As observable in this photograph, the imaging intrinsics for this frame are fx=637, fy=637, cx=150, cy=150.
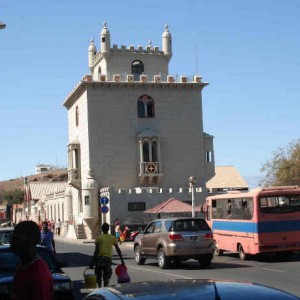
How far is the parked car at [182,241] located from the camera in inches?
844

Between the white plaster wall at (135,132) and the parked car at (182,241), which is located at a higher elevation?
the white plaster wall at (135,132)

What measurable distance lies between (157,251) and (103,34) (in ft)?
137

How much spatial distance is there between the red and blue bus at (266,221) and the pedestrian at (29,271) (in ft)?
61.0

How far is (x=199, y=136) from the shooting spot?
59.9 m

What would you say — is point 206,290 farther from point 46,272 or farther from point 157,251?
point 157,251

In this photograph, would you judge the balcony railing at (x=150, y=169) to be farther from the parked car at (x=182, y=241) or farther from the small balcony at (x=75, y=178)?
the parked car at (x=182, y=241)

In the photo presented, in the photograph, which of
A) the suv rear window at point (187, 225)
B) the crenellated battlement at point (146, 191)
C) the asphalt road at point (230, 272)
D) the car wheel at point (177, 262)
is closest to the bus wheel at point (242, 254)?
the asphalt road at point (230, 272)

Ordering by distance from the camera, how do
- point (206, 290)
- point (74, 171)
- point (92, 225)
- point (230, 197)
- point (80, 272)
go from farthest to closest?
1. point (74, 171)
2. point (92, 225)
3. point (230, 197)
4. point (80, 272)
5. point (206, 290)

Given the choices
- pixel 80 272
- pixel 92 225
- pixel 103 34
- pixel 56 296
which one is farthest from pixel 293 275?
pixel 103 34

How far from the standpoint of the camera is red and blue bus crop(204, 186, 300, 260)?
922 inches

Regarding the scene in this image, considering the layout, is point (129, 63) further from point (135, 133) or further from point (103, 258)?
point (103, 258)

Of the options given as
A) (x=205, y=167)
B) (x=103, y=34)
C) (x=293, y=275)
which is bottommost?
(x=293, y=275)

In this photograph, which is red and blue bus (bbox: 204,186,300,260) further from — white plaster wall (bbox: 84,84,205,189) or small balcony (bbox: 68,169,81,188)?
small balcony (bbox: 68,169,81,188)

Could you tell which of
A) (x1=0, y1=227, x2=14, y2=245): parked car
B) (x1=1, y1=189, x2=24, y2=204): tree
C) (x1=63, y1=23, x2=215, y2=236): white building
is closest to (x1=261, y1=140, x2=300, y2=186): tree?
(x1=63, y1=23, x2=215, y2=236): white building
